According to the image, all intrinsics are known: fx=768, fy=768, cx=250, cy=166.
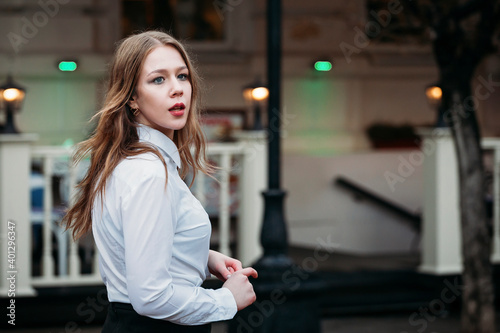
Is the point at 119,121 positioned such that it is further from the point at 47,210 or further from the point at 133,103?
the point at 47,210

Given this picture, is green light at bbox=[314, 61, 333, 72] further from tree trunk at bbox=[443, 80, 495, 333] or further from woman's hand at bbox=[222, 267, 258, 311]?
woman's hand at bbox=[222, 267, 258, 311]

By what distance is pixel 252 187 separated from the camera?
22.9 feet

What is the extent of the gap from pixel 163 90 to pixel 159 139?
0.13m

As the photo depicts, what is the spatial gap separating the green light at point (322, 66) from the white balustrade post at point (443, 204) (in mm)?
4723

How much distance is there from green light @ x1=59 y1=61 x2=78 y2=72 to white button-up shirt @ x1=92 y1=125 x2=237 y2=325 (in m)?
9.54

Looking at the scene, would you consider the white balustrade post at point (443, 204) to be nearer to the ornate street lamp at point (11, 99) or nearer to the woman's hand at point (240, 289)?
the ornate street lamp at point (11, 99)

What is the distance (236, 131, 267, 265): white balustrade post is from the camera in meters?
6.94

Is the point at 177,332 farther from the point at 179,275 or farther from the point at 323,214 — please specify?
the point at 323,214

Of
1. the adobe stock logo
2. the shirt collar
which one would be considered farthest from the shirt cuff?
the adobe stock logo

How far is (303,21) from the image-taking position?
11727 millimetres

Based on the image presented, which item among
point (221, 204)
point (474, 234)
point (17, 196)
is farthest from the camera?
point (221, 204)

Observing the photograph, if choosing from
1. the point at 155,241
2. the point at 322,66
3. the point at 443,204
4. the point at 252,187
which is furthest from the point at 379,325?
the point at 322,66

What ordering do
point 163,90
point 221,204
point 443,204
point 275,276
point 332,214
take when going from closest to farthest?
point 163,90 → point 275,276 → point 221,204 → point 443,204 → point 332,214

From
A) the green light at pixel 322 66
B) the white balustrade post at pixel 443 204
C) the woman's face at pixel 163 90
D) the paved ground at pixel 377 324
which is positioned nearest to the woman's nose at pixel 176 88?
the woman's face at pixel 163 90
